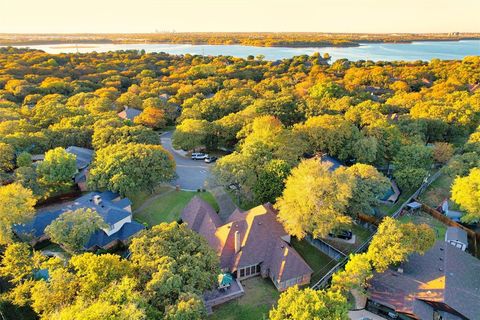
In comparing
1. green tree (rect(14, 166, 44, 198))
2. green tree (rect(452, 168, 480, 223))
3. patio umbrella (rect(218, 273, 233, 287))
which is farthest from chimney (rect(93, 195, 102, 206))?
green tree (rect(452, 168, 480, 223))

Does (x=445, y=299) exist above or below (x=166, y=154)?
below

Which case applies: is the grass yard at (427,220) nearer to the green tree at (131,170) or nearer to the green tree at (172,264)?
the green tree at (172,264)

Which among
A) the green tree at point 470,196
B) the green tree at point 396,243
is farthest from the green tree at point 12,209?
the green tree at point 470,196

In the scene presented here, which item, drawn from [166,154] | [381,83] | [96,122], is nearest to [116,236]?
[166,154]

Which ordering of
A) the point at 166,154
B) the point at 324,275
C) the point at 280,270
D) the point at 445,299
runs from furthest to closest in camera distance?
the point at 166,154 < the point at 324,275 < the point at 280,270 < the point at 445,299

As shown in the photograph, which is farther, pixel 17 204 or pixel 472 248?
pixel 472 248

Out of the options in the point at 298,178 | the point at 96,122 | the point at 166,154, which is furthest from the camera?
the point at 96,122

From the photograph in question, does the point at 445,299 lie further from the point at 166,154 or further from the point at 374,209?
the point at 166,154

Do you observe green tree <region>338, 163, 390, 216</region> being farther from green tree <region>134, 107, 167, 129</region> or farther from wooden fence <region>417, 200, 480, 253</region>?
green tree <region>134, 107, 167, 129</region>
